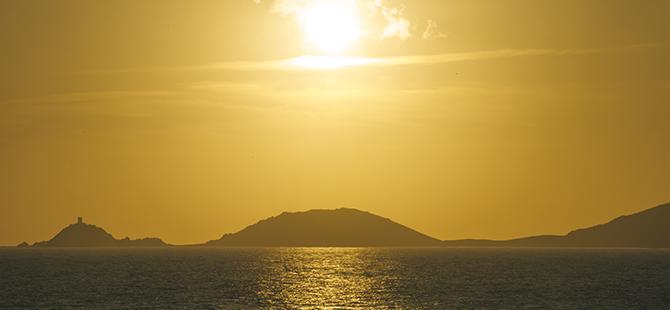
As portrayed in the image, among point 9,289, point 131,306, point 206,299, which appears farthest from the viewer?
point 9,289

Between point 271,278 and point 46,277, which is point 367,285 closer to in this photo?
point 271,278

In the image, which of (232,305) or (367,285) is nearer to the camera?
(232,305)

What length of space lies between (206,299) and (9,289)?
39962mm

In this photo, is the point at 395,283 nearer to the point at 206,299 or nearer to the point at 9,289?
the point at 206,299

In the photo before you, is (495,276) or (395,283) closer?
(395,283)

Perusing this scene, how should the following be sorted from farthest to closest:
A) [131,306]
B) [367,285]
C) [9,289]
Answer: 1. [367,285]
2. [9,289]
3. [131,306]

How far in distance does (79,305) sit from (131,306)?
23.0 feet

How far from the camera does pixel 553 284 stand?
156m

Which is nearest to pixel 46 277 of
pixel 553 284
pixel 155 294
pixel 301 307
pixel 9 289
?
pixel 9 289

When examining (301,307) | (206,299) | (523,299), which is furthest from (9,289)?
(523,299)

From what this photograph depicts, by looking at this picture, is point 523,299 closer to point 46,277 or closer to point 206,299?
point 206,299

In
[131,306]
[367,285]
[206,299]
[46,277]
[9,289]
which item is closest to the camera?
[131,306]

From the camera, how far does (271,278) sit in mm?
178875

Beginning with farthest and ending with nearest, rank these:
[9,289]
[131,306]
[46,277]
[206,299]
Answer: [46,277] → [9,289] → [206,299] → [131,306]
